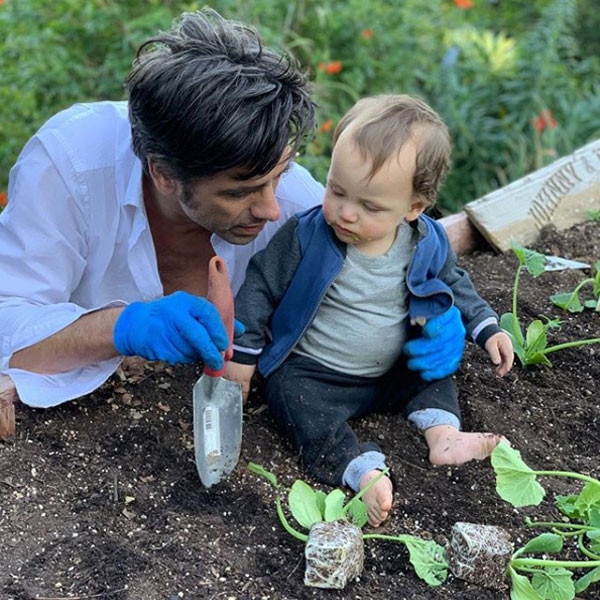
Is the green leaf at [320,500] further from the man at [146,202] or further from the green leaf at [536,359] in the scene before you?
the green leaf at [536,359]

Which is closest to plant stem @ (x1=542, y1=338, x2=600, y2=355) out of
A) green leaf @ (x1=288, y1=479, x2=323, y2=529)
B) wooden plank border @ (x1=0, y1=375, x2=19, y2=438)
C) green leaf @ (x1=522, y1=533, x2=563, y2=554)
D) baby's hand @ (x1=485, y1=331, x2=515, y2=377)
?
baby's hand @ (x1=485, y1=331, x2=515, y2=377)

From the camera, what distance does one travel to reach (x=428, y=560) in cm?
184

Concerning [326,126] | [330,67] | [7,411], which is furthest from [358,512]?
[330,67]

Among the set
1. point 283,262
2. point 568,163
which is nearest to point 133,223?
point 283,262

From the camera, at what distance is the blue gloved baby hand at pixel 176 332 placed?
192 centimetres

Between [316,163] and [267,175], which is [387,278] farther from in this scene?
[316,163]

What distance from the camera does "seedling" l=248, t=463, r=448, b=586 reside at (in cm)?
183

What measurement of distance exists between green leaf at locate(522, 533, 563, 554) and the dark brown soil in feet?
0.34

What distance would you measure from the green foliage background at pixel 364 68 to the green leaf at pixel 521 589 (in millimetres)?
2239

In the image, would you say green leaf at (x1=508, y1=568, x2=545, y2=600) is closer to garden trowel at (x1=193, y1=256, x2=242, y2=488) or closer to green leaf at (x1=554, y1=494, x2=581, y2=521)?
green leaf at (x1=554, y1=494, x2=581, y2=521)

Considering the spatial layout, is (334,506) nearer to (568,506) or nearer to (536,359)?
(568,506)

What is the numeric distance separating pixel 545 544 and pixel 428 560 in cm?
21

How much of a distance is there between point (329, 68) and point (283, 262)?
7.21 ft

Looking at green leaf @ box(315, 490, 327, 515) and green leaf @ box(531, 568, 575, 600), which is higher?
green leaf @ box(531, 568, 575, 600)
